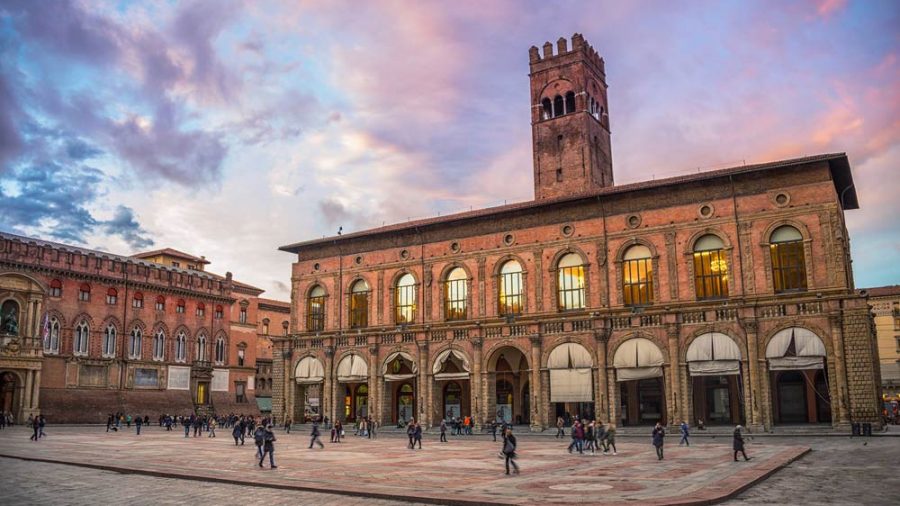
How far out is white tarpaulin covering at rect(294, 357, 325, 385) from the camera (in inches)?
2067

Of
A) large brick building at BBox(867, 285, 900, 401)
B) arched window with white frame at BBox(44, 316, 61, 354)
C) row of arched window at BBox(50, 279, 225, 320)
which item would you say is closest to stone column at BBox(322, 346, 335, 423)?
row of arched window at BBox(50, 279, 225, 320)

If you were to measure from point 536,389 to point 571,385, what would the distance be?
212cm

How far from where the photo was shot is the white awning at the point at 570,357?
41656 mm

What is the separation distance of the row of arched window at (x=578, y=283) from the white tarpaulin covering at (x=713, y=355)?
2956mm

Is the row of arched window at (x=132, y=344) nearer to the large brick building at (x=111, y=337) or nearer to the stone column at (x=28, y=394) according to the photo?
the large brick building at (x=111, y=337)

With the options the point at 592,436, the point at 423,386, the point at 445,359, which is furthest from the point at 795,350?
the point at 423,386

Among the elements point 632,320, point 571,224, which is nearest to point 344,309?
point 571,224

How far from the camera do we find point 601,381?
40.8m

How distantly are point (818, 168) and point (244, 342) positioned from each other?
191ft

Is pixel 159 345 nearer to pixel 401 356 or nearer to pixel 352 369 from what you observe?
pixel 352 369

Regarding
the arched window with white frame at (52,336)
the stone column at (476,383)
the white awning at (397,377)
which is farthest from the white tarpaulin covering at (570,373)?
the arched window with white frame at (52,336)

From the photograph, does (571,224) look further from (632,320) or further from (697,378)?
(697,378)

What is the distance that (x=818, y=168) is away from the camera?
38.1m

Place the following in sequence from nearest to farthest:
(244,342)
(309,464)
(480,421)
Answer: (309,464) < (480,421) < (244,342)
